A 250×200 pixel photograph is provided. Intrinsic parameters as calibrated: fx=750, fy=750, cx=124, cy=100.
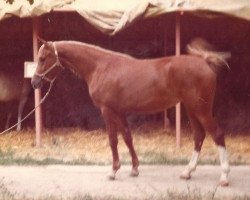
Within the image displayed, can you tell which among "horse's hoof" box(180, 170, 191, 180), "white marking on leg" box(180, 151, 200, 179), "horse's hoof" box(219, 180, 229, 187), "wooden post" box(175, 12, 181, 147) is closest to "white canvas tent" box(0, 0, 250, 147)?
"wooden post" box(175, 12, 181, 147)

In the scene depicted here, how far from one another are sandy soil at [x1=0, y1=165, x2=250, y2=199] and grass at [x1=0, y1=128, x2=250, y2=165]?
2.06ft

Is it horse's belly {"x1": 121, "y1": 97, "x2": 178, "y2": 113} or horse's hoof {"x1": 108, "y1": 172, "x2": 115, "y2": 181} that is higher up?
horse's belly {"x1": 121, "y1": 97, "x2": 178, "y2": 113}

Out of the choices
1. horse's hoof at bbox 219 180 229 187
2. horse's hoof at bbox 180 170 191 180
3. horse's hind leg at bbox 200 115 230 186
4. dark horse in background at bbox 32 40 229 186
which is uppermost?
dark horse in background at bbox 32 40 229 186

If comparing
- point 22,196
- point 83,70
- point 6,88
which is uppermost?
point 83,70

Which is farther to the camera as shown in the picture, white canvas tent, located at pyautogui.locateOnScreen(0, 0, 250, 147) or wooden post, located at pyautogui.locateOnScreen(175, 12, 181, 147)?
wooden post, located at pyautogui.locateOnScreen(175, 12, 181, 147)

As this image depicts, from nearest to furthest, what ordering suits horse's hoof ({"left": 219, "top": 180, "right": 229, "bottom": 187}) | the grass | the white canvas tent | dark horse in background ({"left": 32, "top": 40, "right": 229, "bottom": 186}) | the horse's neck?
horse's hoof ({"left": 219, "top": 180, "right": 229, "bottom": 187}), dark horse in background ({"left": 32, "top": 40, "right": 229, "bottom": 186}), the horse's neck, the grass, the white canvas tent

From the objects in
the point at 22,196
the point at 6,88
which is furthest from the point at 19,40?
the point at 22,196

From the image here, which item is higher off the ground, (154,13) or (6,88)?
(154,13)

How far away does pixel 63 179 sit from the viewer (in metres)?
10.3

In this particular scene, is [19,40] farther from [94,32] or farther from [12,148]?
[12,148]

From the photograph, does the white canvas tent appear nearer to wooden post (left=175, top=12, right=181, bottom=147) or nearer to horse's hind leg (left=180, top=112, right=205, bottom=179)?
wooden post (left=175, top=12, right=181, bottom=147)

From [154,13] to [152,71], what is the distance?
2932mm

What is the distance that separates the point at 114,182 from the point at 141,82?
4.64 ft

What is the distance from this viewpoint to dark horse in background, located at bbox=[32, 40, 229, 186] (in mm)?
9836
